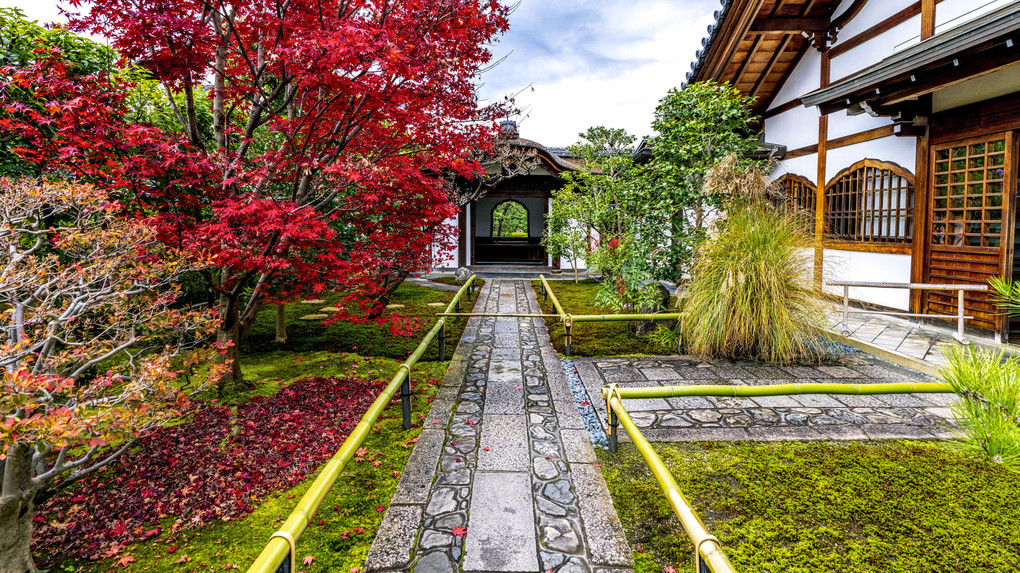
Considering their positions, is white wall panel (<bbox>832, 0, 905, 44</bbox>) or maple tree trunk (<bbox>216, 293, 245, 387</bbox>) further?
white wall panel (<bbox>832, 0, 905, 44</bbox>)

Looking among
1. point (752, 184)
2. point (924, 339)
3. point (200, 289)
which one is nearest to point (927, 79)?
point (752, 184)

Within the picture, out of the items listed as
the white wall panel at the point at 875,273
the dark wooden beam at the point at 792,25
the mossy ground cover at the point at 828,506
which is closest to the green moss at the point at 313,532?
the mossy ground cover at the point at 828,506

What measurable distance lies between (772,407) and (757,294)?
1261 millimetres

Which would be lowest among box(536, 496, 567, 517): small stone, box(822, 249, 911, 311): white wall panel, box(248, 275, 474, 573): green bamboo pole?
box(536, 496, 567, 517): small stone

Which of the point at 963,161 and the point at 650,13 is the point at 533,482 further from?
the point at 650,13

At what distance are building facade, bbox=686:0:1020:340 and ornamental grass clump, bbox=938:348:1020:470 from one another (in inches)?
112

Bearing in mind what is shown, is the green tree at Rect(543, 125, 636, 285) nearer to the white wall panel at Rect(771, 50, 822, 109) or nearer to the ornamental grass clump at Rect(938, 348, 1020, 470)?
the white wall panel at Rect(771, 50, 822, 109)

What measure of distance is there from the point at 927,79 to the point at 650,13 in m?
12.7

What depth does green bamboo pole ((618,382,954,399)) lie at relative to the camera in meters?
3.09

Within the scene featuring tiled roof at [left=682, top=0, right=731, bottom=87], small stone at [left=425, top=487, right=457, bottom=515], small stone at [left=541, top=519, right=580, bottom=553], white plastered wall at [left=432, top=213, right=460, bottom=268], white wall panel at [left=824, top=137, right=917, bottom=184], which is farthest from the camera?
tiled roof at [left=682, top=0, right=731, bottom=87]

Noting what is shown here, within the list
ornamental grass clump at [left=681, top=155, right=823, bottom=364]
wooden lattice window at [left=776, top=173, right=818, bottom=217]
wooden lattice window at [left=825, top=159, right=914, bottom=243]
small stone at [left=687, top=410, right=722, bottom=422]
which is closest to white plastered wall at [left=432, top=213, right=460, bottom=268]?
ornamental grass clump at [left=681, top=155, right=823, bottom=364]

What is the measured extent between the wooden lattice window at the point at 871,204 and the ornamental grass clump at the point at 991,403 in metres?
5.35

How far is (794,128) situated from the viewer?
8930mm

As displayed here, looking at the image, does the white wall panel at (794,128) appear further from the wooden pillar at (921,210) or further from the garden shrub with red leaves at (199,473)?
the garden shrub with red leaves at (199,473)
